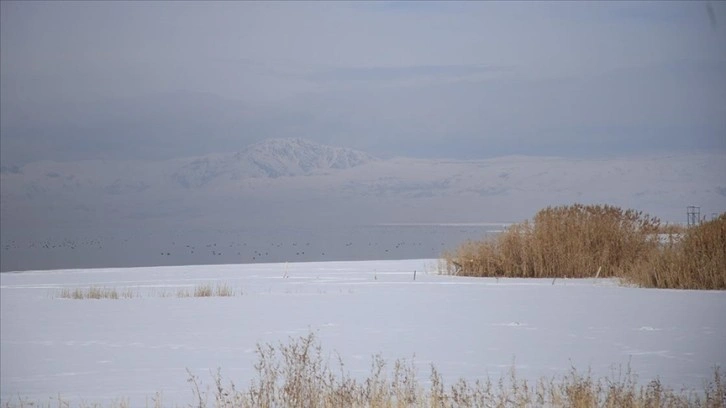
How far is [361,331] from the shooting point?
44.0 ft

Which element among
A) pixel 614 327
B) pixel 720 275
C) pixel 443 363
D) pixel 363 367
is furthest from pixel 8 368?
pixel 720 275

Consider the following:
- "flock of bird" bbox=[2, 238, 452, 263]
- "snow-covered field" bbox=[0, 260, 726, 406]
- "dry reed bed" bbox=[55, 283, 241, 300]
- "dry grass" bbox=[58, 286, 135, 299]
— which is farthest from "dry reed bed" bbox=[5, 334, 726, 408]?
"flock of bird" bbox=[2, 238, 452, 263]

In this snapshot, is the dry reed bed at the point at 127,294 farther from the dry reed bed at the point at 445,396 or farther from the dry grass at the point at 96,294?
the dry reed bed at the point at 445,396

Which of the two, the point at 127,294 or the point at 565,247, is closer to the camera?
the point at 127,294

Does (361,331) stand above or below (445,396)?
above

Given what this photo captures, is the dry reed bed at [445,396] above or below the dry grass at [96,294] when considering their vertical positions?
below

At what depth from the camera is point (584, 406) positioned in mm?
7500

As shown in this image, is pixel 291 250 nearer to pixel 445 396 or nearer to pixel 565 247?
pixel 565 247

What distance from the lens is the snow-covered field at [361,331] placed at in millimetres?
10125

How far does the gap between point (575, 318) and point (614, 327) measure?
3.98 ft

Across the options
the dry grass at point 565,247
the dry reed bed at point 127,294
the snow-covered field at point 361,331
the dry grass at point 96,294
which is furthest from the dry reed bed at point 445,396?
the dry grass at point 565,247

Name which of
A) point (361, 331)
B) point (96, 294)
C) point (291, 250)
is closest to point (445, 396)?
point (361, 331)

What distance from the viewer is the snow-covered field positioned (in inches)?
399

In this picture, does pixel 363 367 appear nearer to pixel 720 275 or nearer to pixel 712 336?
pixel 712 336
